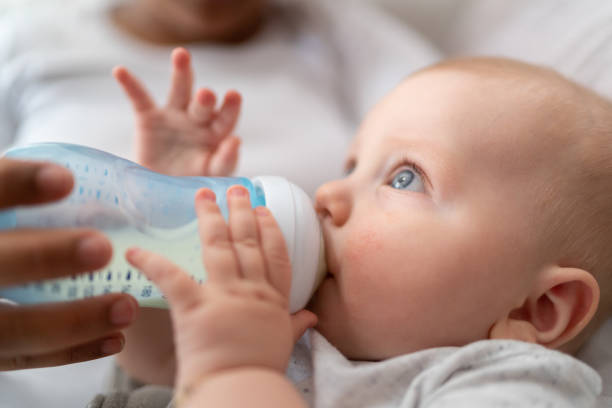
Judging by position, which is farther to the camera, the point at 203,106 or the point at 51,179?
the point at 203,106

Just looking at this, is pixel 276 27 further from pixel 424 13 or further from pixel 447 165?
pixel 447 165

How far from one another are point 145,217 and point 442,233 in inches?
14.2

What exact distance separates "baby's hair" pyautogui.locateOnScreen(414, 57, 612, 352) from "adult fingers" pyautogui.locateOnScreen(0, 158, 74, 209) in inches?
21.6

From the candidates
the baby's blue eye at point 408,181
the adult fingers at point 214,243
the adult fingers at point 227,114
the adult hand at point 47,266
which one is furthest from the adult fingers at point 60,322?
the adult fingers at point 227,114

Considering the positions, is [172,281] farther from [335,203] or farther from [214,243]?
[335,203]

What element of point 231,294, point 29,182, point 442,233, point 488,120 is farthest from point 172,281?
point 488,120

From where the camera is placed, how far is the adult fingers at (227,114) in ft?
3.29

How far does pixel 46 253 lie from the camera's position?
515 mm

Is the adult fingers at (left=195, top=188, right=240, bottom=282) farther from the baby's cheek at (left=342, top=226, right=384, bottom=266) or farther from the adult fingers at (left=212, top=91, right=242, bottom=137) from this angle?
the adult fingers at (left=212, top=91, right=242, bottom=137)

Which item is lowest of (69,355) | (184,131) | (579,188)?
(69,355)

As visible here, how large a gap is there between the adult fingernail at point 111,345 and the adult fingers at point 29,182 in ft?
0.81

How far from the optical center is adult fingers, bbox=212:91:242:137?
1004 mm

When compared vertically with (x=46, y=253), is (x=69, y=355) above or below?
below

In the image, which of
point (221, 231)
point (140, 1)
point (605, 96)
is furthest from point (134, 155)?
point (605, 96)
